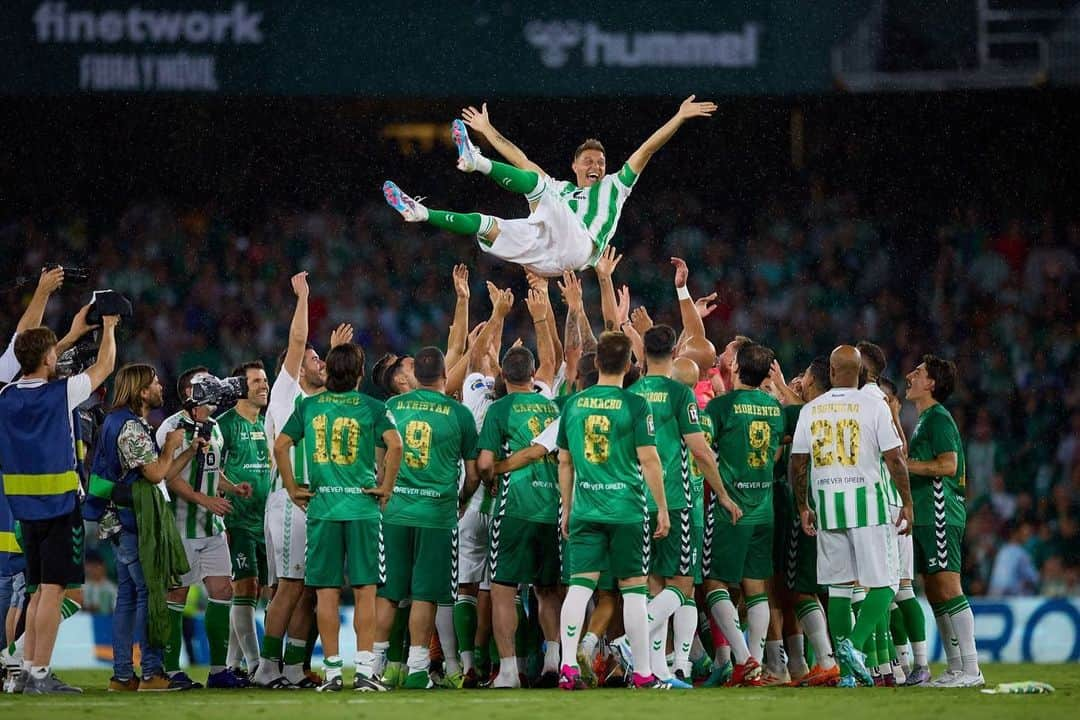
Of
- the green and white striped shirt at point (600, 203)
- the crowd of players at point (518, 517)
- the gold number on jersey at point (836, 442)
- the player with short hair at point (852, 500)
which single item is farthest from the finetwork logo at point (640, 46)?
the gold number on jersey at point (836, 442)

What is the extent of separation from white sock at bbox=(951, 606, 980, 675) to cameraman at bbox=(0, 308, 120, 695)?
5.74 meters

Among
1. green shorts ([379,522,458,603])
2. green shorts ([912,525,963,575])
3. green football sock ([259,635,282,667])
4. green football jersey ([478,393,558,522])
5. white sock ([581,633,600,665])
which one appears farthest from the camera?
green football sock ([259,635,282,667])

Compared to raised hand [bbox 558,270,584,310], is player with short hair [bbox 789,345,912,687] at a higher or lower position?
lower

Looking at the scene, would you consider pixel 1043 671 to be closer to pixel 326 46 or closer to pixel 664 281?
pixel 664 281

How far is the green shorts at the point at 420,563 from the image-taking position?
32.1ft

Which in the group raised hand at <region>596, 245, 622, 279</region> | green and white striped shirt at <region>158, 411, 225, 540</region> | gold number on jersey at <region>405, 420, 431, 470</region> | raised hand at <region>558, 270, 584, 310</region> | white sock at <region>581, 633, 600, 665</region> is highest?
raised hand at <region>596, 245, 622, 279</region>

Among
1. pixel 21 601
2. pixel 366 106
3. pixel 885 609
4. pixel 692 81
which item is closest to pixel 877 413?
pixel 885 609

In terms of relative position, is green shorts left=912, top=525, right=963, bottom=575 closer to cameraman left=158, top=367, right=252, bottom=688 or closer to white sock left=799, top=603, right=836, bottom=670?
white sock left=799, top=603, right=836, bottom=670

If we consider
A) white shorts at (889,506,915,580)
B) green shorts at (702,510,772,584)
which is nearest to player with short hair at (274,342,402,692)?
green shorts at (702,510,772,584)

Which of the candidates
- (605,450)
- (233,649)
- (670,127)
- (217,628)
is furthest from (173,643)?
(670,127)

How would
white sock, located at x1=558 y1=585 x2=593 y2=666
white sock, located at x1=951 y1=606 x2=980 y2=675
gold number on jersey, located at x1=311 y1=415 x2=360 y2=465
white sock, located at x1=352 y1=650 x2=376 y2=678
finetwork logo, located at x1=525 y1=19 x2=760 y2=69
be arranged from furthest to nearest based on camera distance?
finetwork logo, located at x1=525 y1=19 x2=760 y2=69 → white sock, located at x1=951 y1=606 x2=980 y2=675 → gold number on jersey, located at x1=311 y1=415 x2=360 y2=465 → white sock, located at x1=352 y1=650 x2=376 y2=678 → white sock, located at x1=558 y1=585 x2=593 y2=666

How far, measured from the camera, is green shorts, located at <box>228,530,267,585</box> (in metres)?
10.7

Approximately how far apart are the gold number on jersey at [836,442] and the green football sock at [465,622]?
261 cm

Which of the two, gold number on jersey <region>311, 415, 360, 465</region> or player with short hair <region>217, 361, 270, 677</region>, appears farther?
player with short hair <region>217, 361, 270, 677</region>
